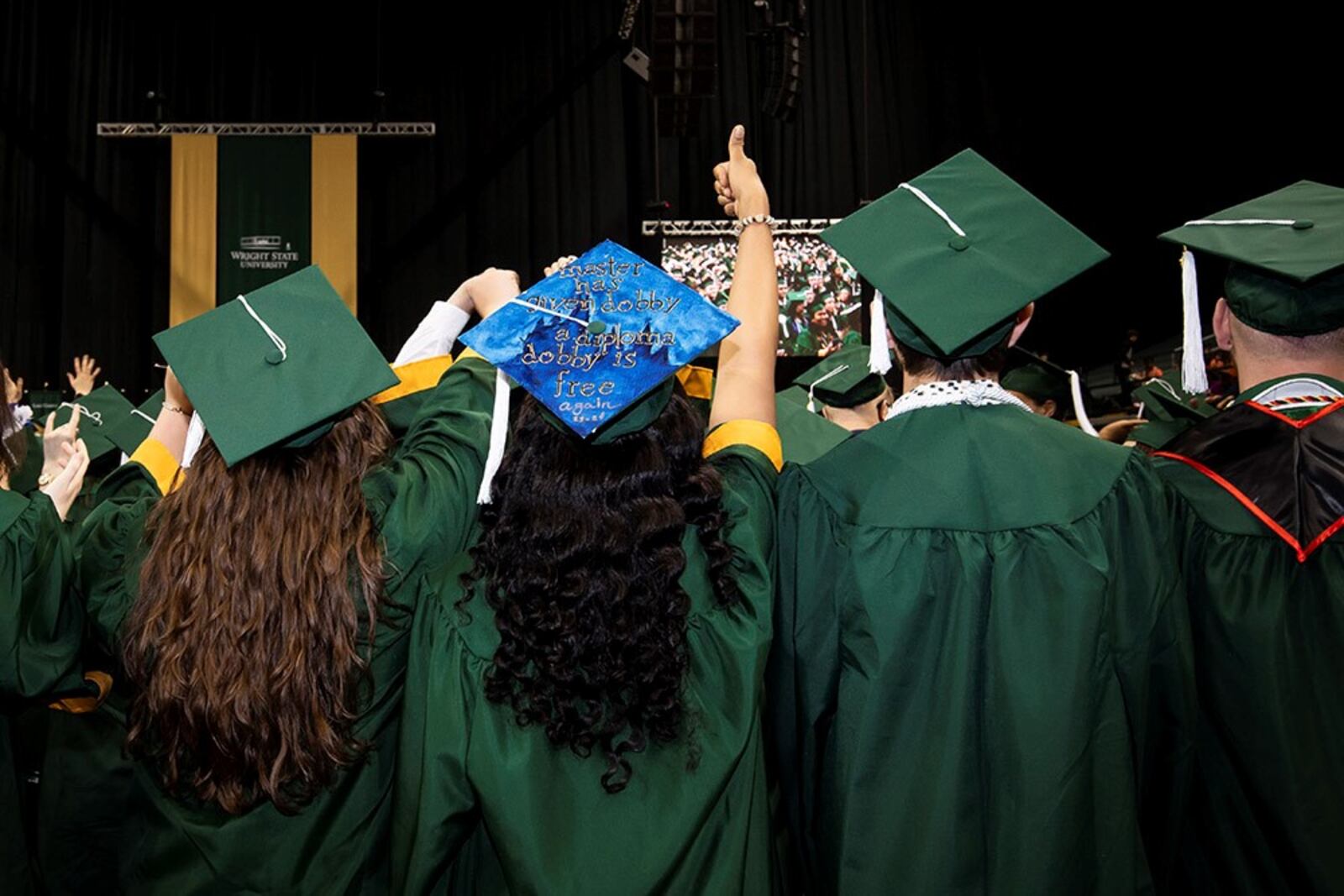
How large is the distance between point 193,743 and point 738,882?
2.97 ft

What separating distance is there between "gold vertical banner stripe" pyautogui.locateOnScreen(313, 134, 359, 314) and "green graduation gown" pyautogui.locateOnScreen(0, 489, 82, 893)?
803 centimetres

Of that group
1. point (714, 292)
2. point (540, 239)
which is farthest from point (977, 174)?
point (540, 239)

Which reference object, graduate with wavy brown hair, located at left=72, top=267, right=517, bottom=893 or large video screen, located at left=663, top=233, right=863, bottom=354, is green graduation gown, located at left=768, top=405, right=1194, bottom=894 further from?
large video screen, located at left=663, top=233, right=863, bottom=354

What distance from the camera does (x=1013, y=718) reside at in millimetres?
1738

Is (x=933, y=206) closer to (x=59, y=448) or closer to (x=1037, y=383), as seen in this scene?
(x=59, y=448)

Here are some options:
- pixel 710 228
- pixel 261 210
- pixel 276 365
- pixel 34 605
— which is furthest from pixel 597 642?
pixel 261 210

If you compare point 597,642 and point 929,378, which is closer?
point 597,642

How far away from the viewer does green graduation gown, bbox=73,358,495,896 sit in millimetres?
1803

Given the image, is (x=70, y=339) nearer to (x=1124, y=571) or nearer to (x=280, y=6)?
(x=280, y=6)

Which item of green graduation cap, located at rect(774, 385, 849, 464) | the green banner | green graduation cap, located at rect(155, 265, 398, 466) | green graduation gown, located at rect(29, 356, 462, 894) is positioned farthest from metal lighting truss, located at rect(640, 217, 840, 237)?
green graduation cap, located at rect(155, 265, 398, 466)

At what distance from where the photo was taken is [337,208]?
31.8ft

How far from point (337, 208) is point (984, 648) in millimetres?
9058

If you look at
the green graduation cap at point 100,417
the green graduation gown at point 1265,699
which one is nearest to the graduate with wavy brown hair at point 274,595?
the green graduation gown at point 1265,699

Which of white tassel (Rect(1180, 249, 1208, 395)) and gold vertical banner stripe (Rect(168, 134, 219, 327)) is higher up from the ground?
gold vertical banner stripe (Rect(168, 134, 219, 327))
